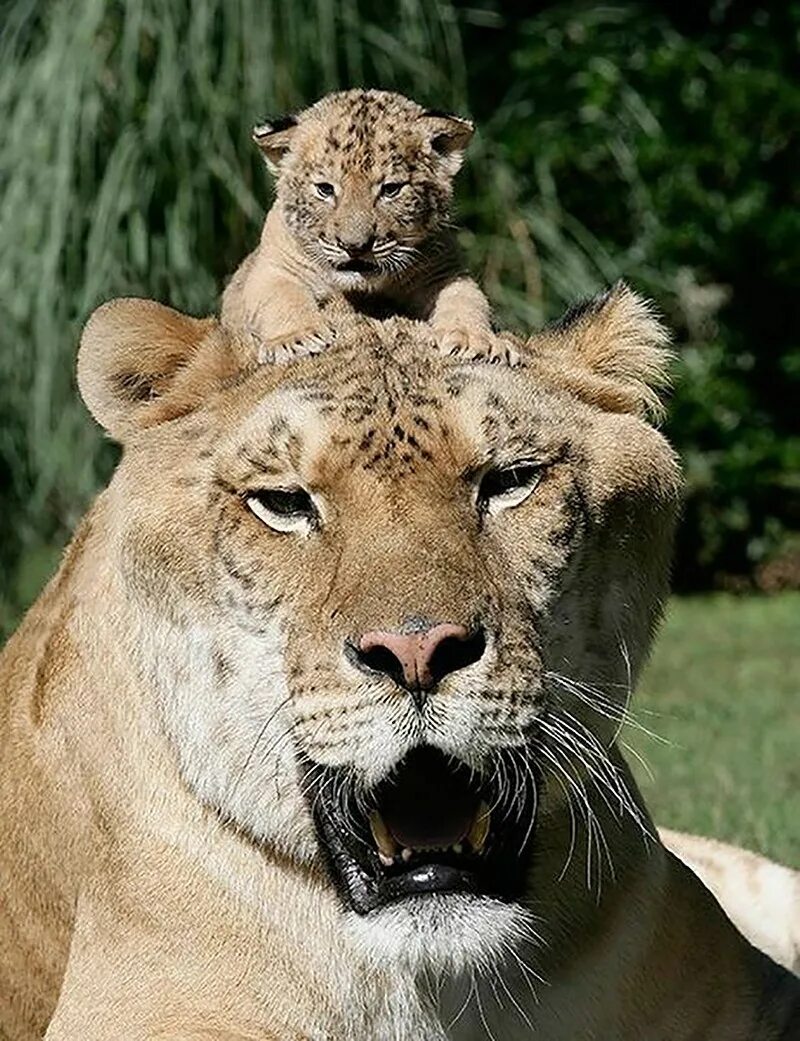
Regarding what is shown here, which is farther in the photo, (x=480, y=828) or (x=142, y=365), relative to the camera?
(x=142, y=365)

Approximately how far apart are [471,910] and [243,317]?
1607 mm

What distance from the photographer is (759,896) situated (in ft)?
16.4

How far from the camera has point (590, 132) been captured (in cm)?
1273

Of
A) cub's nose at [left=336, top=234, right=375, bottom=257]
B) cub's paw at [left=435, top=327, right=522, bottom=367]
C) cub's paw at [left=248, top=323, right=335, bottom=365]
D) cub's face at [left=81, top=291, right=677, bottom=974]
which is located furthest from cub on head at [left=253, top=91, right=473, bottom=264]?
cub's face at [left=81, top=291, right=677, bottom=974]

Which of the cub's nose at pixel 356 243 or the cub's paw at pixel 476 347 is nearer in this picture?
the cub's paw at pixel 476 347

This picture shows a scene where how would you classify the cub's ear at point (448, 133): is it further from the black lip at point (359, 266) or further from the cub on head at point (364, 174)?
the black lip at point (359, 266)

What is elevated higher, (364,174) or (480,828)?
(364,174)

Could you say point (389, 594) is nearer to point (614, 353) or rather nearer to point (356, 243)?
point (614, 353)

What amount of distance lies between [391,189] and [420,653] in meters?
1.94

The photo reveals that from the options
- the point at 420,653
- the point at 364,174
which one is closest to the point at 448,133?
the point at 364,174

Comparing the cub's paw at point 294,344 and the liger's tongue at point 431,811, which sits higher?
the cub's paw at point 294,344

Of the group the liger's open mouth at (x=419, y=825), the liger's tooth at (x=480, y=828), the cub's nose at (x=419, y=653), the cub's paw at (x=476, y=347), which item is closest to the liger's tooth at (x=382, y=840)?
the liger's open mouth at (x=419, y=825)

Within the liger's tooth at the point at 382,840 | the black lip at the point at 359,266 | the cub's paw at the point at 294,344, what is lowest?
the liger's tooth at the point at 382,840

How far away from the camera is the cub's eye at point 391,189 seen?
488 cm
